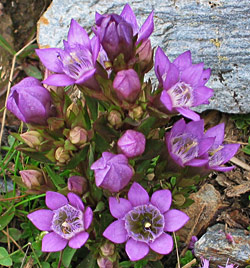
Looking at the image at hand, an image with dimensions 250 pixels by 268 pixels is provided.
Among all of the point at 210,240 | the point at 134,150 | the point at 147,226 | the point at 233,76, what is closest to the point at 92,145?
the point at 134,150

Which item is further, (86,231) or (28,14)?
(28,14)

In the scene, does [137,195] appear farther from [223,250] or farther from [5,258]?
[5,258]

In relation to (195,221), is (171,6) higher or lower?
higher

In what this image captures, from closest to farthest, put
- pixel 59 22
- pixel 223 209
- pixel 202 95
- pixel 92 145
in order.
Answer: pixel 202 95 < pixel 92 145 < pixel 223 209 < pixel 59 22

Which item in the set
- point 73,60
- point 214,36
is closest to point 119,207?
point 73,60

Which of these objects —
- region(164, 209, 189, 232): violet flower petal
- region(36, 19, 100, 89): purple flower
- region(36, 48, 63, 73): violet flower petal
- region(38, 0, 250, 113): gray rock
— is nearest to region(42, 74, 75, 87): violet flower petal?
region(36, 19, 100, 89): purple flower

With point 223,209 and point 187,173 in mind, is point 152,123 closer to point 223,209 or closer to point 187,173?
point 187,173

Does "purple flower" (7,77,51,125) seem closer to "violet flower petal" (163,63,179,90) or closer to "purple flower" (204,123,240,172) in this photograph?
"violet flower petal" (163,63,179,90)
